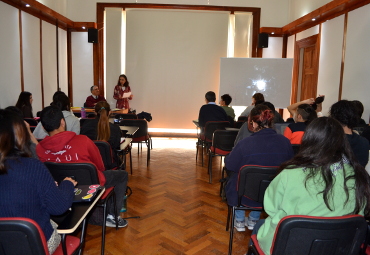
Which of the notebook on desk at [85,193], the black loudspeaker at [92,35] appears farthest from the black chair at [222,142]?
the black loudspeaker at [92,35]

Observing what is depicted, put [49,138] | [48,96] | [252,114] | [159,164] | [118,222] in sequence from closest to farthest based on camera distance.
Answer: [49,138]
[252,114]
[118,222]
[159,164]
[48,96]

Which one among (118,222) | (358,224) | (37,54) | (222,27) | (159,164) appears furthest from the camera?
(222,27)

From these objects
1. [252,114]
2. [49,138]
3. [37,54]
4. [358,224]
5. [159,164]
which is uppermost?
[37,54]

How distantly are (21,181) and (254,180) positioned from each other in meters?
1.60

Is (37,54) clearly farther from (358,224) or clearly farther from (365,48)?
(358,224)

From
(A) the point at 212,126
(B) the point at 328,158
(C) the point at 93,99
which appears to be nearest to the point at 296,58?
(A) the point at 212,126

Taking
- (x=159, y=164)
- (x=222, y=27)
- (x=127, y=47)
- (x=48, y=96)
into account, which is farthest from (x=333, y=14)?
(x=48, y=96)

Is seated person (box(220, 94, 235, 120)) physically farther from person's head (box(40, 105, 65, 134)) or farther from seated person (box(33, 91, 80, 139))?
person's head (box(40, 105, 65, 134))

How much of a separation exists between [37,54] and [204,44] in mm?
4191

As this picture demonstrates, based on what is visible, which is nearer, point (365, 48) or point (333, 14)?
point (365, 48)

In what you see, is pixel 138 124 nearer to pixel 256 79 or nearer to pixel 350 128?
pixel 350 128

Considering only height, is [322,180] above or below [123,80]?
below

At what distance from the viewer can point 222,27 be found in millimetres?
8656

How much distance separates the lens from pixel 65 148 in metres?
2.38
